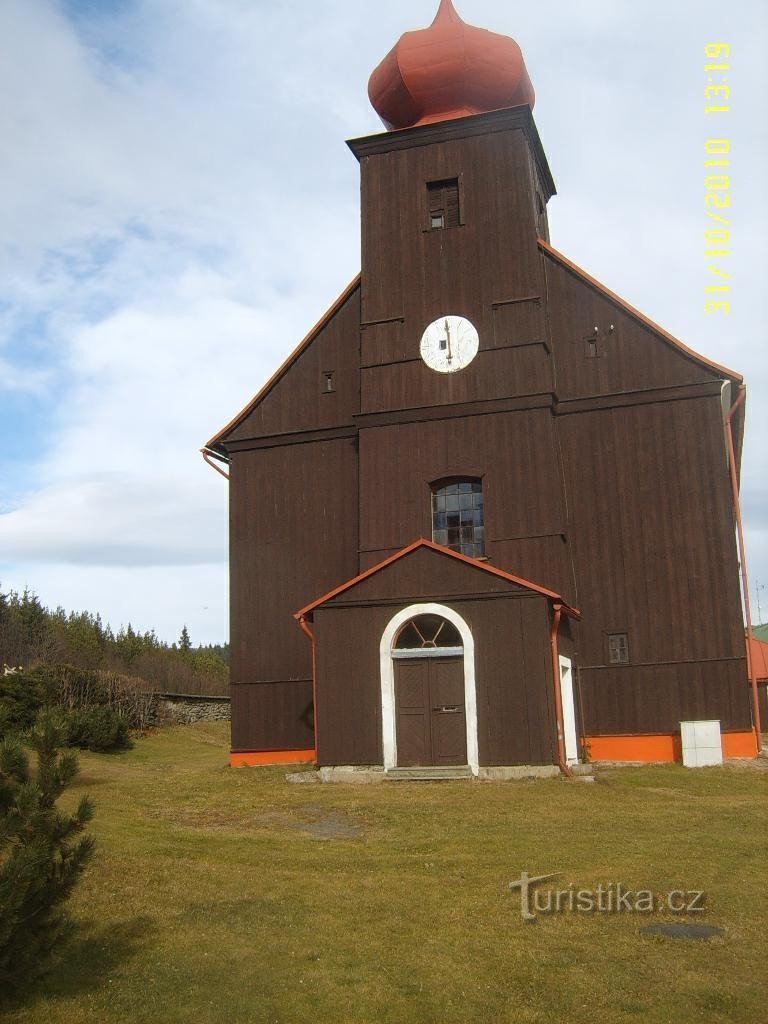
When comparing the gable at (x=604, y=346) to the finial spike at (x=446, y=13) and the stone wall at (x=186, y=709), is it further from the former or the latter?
the stone wall at (x=186, y=709)

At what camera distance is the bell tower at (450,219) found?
67.2 ft

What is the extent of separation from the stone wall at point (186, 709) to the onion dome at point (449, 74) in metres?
18.4

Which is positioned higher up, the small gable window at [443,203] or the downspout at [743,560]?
the small gable window at [443,203]

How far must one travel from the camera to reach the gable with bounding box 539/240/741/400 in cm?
1991

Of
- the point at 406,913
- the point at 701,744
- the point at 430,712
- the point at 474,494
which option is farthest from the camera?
the point at 474,494

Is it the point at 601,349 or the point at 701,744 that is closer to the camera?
the point at 701,744

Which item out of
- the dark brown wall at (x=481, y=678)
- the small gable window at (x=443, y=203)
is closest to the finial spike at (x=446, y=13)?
the small gable window at (x=443, y=203)

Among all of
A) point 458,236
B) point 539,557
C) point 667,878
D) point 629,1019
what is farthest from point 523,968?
point 458,236

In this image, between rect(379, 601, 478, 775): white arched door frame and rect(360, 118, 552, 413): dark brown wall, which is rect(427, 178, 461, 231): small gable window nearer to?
rect(360, 118, 552, 413): dark brown wall

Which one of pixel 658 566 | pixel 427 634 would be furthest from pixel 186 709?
pixel 658 566

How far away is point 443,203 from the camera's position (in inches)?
855

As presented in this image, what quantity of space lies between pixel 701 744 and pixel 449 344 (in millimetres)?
9144

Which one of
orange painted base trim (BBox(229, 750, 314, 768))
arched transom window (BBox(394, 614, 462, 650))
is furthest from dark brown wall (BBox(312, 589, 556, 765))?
orange painted base trim (BBox(229, 750, 314, 768))

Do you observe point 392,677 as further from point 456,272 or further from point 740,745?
point 456,272
